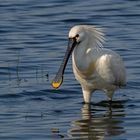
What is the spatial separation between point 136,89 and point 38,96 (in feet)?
5.51

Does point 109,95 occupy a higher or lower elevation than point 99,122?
higher

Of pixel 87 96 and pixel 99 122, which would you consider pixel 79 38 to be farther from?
pixel 99 122

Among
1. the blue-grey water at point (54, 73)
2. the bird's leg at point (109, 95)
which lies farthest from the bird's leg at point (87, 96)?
the bird's leg at point (109, 95)

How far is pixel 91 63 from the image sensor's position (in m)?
12.8

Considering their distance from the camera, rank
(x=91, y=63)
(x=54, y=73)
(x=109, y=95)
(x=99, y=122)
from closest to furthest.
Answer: (x=99, y=122) → (x=91, y=63) → (x=109, y=95) → (x=54, y=73)

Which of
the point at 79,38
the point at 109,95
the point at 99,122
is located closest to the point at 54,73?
the point at 109,95

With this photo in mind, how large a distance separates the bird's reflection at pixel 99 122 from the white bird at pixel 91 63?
24 cm

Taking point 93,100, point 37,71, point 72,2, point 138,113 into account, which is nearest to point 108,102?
point 93,100

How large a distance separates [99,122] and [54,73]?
10.5 ft

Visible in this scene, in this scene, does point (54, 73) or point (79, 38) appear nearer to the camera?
point (79, 38)

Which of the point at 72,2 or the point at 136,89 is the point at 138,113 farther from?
the point at 72,2

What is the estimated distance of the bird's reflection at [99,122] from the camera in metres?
11.0

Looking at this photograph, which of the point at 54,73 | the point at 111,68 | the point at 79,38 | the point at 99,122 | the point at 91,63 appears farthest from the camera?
the point at 54,73

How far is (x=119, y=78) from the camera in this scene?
43.2ft
